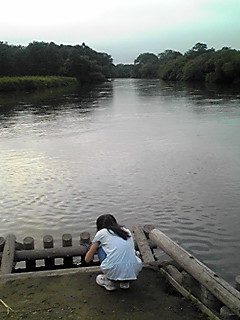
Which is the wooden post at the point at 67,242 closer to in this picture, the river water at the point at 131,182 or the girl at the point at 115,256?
the girl at the point at 115,256

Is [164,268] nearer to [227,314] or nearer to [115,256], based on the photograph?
[115,256]

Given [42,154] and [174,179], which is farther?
[42,154]

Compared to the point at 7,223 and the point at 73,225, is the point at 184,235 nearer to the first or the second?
the point at 73,225

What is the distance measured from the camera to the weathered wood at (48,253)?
6.39m

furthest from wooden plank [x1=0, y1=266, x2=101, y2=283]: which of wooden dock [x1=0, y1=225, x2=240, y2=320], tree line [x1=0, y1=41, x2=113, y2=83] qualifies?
tree line [x1=0, y1=41, x2=113, y2=83]

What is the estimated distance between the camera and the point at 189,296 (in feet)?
16.3

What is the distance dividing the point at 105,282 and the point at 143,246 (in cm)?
139

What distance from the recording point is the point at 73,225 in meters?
9.15

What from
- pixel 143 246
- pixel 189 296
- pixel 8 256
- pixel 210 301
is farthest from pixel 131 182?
pixel 210 301

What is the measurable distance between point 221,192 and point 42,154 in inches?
315

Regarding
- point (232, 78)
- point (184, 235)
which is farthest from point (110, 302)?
point (232, 78)

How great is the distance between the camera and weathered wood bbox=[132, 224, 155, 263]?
6054mm

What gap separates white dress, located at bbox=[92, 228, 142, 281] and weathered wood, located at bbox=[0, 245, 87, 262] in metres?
1.47

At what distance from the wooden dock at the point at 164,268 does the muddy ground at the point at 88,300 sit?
0.12m
